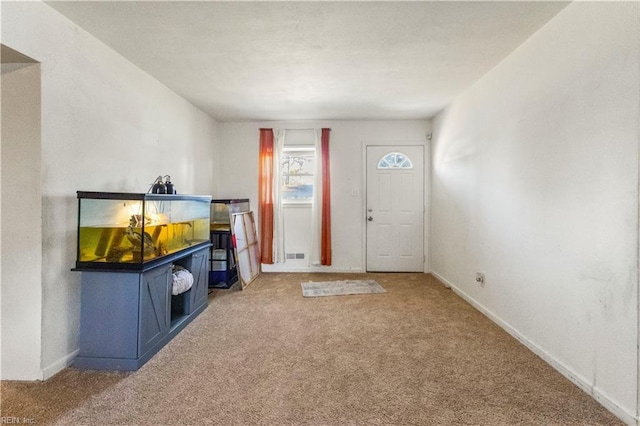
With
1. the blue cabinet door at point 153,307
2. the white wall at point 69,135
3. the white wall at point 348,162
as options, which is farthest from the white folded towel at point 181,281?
the white wall at point 348,162

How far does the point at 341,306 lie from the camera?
329 centimetres

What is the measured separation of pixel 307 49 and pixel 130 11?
127 cm

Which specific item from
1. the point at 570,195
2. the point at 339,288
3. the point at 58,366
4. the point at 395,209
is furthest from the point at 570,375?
the point at 58,366

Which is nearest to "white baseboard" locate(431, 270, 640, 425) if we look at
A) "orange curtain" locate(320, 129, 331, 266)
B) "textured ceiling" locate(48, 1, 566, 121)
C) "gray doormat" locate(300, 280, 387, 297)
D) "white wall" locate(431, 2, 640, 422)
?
"white wall" locate(431, 2, 640, 422)

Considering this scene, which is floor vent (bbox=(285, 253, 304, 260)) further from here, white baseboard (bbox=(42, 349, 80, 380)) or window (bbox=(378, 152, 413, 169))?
white baseboard (bbox=(42, 349, 80, 380))

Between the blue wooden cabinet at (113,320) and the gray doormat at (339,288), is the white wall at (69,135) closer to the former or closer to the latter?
the blue wooden cabinet at (113,320)

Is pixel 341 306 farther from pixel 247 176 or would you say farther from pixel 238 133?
pixel 238 133

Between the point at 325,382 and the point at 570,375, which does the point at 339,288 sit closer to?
the point at 325,382

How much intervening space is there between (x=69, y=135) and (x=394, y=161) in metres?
4.09

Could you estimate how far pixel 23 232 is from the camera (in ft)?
6.18

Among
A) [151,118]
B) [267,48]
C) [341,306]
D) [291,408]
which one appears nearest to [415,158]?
[341,306]

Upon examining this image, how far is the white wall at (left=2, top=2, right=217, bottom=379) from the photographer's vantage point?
74.7 inches

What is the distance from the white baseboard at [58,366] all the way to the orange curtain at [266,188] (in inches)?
109

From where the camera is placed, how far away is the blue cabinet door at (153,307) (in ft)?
6.82
